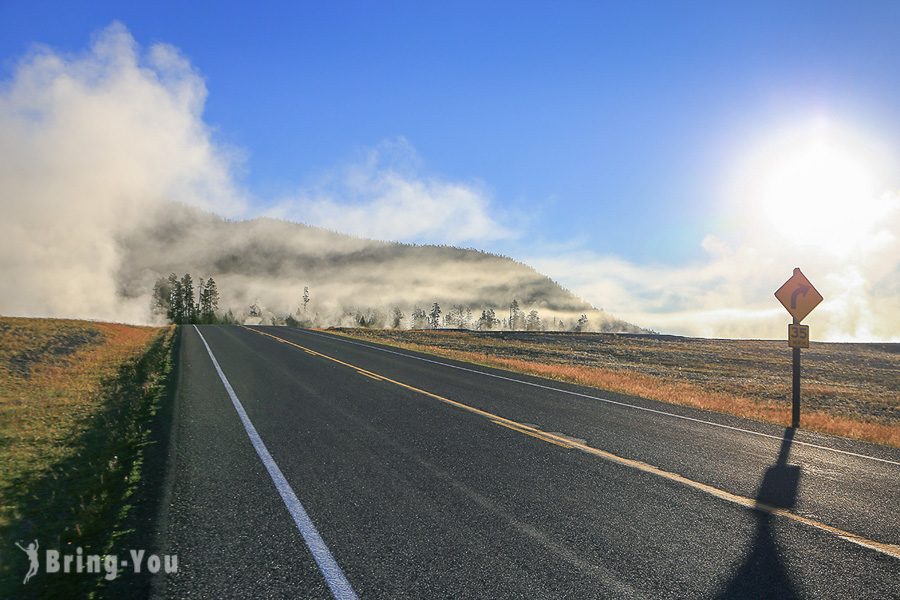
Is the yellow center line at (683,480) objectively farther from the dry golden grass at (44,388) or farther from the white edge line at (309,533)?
the dry golden grass at (44,388)

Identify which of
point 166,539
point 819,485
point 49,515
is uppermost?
point 819,485

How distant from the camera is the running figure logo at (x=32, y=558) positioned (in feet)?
12.7

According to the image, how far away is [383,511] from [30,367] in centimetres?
1777

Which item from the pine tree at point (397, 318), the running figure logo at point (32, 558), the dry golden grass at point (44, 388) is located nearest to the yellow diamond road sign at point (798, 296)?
the running figure logo at point (32, 558)

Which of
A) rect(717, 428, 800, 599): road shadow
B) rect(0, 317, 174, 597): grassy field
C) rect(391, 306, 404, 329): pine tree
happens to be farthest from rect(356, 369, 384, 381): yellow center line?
rect(391, 306, 404, 329): pine tree

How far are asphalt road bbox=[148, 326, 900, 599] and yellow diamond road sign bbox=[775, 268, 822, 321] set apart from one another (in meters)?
3.65

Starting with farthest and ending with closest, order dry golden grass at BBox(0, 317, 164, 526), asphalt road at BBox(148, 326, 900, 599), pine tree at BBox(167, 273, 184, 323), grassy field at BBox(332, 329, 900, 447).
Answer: pine tree at BBox(167, 273, 184, 323) → grassy field at BBox(332, 329, 900, 447) → dry golden grass at BBox(0, 317, 164, 526) → asphalt road at BBox(148, 326, 900, 599)

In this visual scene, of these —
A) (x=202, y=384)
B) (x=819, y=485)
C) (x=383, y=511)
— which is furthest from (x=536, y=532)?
(x=202, y=384)

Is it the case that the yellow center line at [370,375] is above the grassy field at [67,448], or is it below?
above

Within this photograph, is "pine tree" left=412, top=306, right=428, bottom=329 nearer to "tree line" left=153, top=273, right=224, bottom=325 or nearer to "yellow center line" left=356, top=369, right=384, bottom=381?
"tree line" left=153, top=273, right=224, bottom=325

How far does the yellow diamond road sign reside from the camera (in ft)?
37.5

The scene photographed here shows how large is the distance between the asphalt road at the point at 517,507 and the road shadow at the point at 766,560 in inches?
0.7

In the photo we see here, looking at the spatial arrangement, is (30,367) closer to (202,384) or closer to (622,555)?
(202,384)

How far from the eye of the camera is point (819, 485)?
5.73 metres
